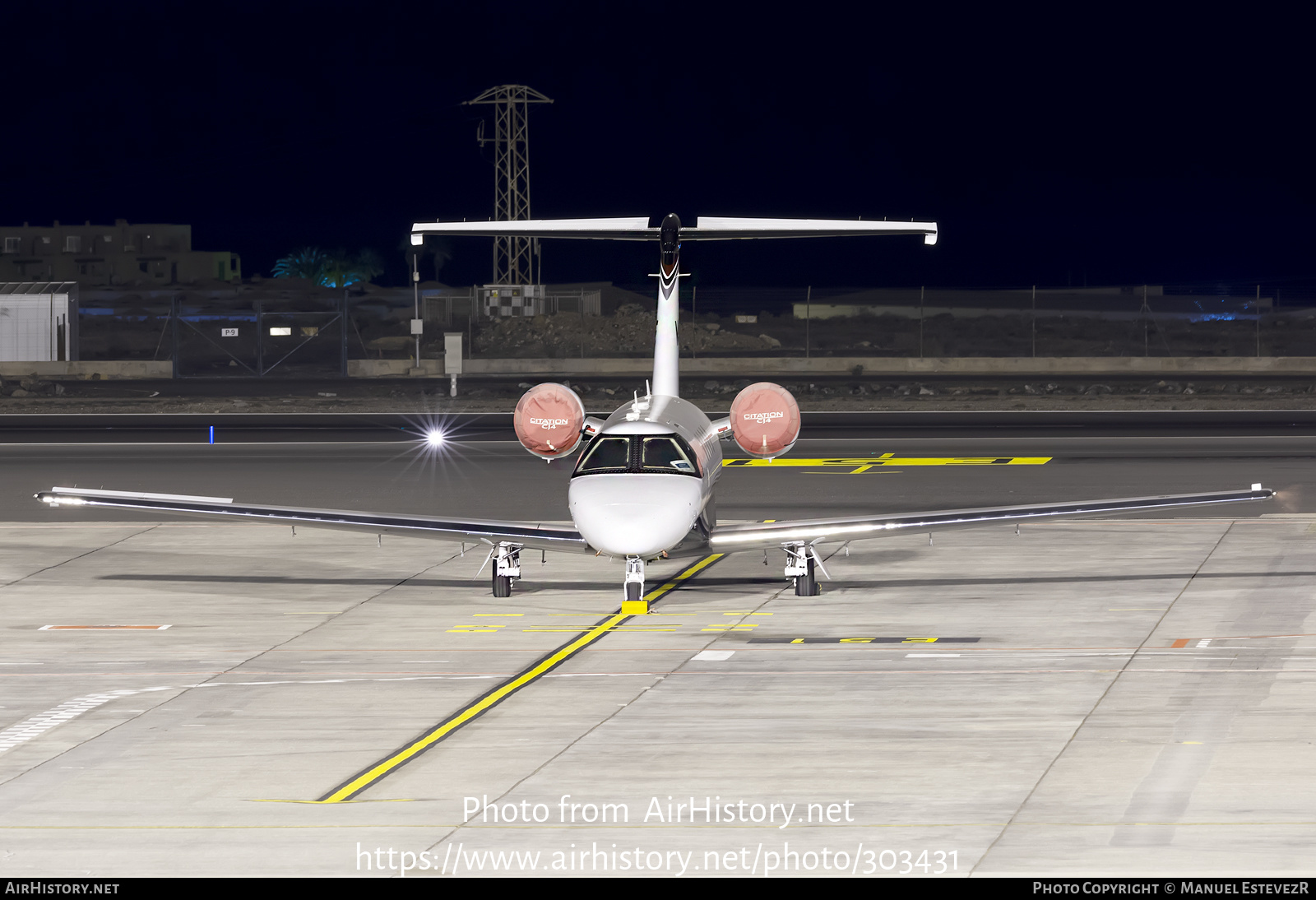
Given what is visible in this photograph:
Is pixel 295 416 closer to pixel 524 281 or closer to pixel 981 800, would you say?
pixel 981 800

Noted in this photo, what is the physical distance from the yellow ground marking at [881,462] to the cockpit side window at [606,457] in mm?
15780

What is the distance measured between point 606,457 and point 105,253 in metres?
170

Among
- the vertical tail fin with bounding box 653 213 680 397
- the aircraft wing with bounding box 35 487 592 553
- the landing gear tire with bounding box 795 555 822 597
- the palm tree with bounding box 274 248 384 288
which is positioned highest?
the palm tree with bounding box 274 248 384 288

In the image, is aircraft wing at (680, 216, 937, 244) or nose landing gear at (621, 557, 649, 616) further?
aircraft wing at (680, 216, 937, 244)

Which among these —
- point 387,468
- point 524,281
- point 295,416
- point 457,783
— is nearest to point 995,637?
point 457,783

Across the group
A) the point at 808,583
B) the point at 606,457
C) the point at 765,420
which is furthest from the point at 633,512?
the point at 765,420

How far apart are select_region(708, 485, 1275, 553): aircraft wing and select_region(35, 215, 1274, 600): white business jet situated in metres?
0.02

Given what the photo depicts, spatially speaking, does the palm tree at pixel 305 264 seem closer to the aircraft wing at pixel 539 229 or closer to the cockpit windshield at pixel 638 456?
the aircraft wing at pixel 539 229

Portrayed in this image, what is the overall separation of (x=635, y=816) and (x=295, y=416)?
46.9 meters

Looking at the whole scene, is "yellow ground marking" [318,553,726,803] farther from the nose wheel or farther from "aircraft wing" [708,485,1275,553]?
the nose wheel

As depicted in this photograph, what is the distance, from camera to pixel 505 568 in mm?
23641

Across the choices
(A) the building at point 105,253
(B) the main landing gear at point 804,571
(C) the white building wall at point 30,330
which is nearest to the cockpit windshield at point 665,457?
(B) the main landing gear at point 804,571

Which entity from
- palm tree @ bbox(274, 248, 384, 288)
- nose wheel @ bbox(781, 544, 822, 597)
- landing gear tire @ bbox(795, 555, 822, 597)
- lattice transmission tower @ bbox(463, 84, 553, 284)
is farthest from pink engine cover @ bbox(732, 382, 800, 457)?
palm tree @ bbox(274, 248, 384, 288)

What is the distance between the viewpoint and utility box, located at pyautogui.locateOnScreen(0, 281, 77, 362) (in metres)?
86.8
